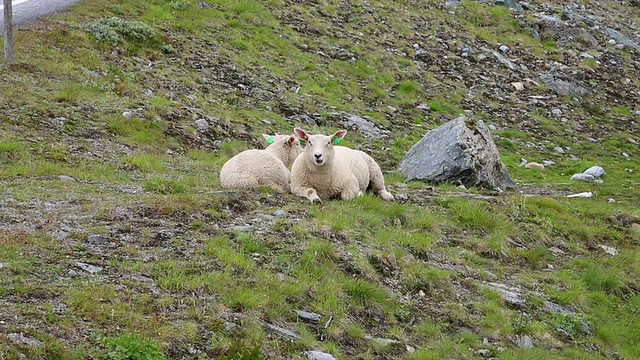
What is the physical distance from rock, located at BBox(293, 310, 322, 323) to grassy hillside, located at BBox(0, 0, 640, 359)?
6 cm

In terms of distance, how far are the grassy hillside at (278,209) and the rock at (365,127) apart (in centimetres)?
26

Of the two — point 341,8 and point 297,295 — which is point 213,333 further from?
point 341,8

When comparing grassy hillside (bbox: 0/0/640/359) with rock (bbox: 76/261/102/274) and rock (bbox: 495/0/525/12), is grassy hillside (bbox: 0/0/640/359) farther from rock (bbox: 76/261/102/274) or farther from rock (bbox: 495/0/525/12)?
rock (bbox: 495/0/525/12)

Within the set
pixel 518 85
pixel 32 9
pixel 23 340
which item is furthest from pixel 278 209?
pixel 518 85

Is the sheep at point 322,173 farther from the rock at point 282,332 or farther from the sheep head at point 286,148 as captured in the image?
the rock at point 282,332

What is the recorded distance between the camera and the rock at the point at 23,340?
5.77 meters

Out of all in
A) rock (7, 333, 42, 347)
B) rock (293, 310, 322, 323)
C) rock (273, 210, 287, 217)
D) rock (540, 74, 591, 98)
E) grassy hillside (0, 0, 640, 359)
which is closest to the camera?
rock (7, 333, 42, 347)

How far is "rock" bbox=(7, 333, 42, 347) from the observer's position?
18.9ft

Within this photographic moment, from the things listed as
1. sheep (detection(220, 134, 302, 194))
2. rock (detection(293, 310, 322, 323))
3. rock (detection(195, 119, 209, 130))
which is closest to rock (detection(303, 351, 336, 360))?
rock (detection(293, 310, 322, 323))

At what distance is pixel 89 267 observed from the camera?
7.55 m

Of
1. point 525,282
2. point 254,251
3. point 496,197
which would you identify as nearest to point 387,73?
point 496,197

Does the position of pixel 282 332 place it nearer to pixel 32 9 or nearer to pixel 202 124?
pixel 202 124

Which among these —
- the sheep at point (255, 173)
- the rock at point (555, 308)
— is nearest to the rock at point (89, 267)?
the sheep at point (255, 173)

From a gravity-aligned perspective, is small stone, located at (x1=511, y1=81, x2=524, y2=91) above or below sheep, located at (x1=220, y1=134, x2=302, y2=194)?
below
